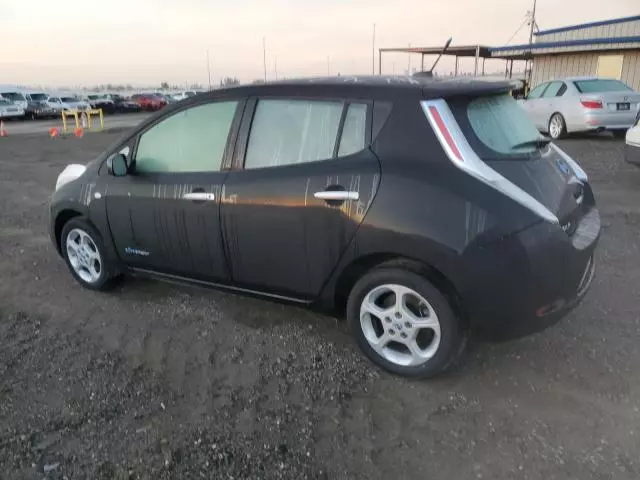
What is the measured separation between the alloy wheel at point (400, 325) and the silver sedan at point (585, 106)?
1129 cm

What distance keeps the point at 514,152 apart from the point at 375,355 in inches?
57.1

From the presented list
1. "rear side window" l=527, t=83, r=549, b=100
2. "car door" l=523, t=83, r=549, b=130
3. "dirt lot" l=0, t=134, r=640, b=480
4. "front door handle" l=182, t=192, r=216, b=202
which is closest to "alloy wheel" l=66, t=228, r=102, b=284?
"dirt lot" l=0, t=134, r=640, b=480

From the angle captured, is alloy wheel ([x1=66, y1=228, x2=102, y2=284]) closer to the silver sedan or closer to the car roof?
the car roof

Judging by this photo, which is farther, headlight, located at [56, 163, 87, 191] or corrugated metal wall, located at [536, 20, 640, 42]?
corrugated metal wall, located at [536, 20, 640, 42]

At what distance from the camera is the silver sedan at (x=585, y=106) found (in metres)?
13.4

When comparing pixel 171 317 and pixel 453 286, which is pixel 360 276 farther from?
pixel 171 317

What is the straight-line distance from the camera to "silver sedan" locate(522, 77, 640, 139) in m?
13.4

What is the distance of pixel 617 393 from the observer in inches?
120

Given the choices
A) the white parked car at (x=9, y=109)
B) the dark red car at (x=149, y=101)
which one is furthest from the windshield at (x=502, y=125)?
the dark red car at (x=149, y=101)

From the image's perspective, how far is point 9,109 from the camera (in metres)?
32.9

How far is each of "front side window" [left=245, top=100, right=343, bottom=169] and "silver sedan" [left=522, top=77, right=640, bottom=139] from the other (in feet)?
36.6

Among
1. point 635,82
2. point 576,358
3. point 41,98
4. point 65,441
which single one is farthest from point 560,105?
point 41,98

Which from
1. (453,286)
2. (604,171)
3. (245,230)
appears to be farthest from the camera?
(604,171)

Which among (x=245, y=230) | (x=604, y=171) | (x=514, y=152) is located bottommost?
(x=604, y=171)
